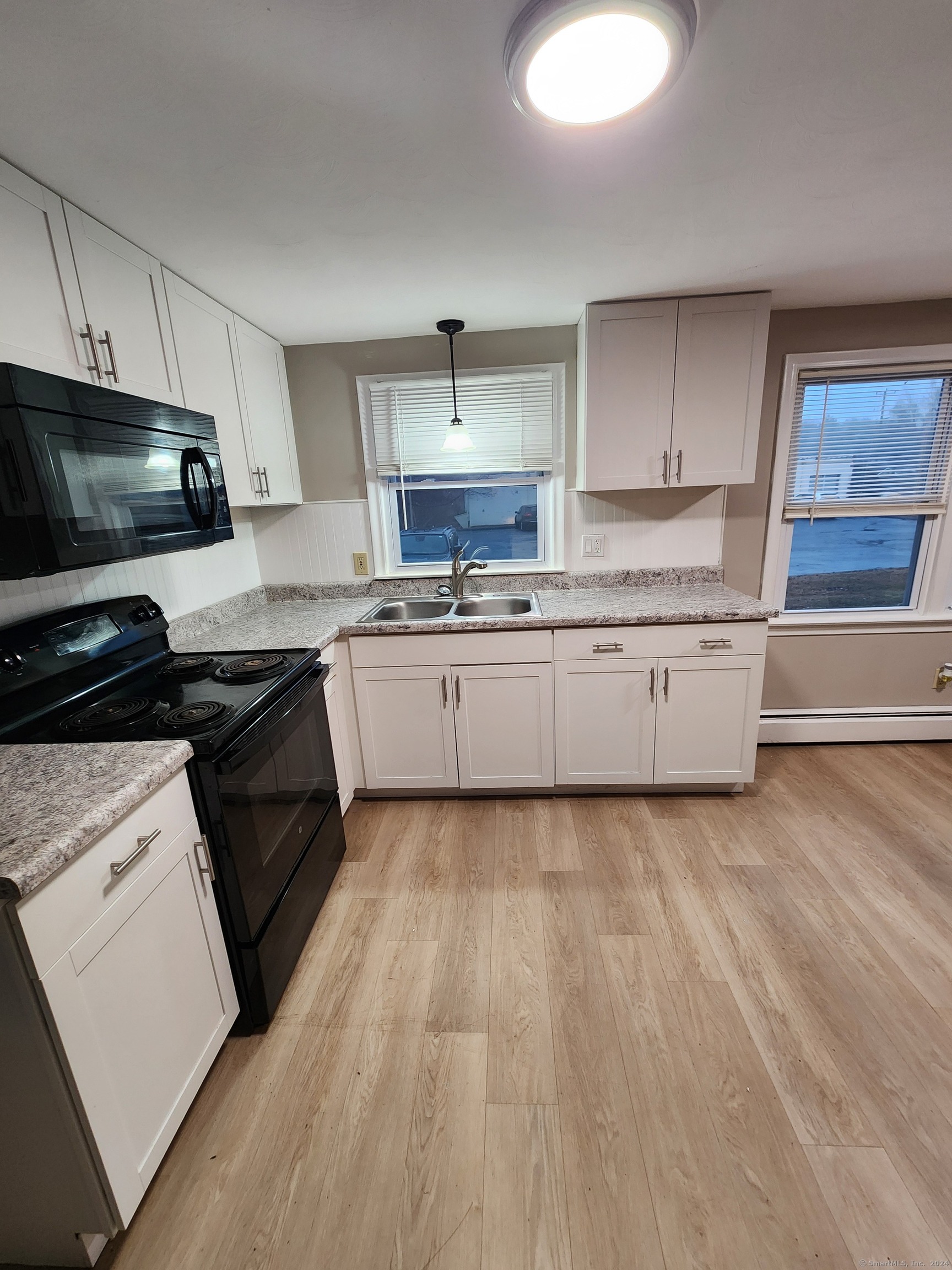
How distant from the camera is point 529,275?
1903 millimetres

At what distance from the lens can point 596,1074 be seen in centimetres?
133

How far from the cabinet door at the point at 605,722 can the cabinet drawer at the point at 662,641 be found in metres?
0.04

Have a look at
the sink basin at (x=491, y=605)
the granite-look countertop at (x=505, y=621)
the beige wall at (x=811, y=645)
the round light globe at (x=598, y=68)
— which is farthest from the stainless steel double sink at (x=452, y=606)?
the round light globe at (x=598, y=68)

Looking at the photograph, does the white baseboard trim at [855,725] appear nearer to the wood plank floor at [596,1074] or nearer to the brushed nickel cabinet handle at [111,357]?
the wood plank floor at [596,1074]

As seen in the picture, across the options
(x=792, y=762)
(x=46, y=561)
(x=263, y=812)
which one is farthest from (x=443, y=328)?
(x=792, y=762)

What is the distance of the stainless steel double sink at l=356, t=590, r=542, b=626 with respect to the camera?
2648mm

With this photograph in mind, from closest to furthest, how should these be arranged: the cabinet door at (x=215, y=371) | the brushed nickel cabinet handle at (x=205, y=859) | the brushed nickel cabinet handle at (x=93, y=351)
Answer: the brushed nickel cabinet handle at (x=205, y=859), the brushed nickel cabinet handle at (x=93, y=351), the cabinet door at (x=215, y=371)

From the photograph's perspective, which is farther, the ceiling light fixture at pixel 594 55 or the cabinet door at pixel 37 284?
the cabinet door at pixel 37 284

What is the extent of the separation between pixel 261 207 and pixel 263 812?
5.29 ft

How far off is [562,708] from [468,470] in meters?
1.31

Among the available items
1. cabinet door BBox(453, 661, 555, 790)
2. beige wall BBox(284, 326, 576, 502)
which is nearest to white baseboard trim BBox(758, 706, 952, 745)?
cabinet door BBox(453, 661, 555, 790)

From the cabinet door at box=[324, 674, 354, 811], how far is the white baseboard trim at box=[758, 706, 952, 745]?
220 centimetres

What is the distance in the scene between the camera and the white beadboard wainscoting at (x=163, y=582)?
152 cm

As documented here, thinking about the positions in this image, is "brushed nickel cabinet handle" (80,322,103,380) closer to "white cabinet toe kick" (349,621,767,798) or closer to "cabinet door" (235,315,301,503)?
"cabinet door" (235,315,301,503)
